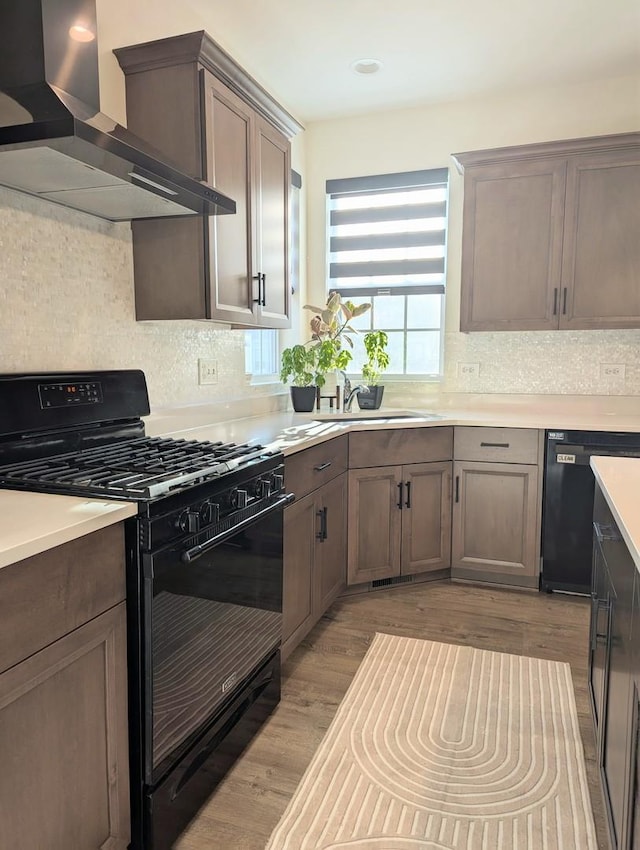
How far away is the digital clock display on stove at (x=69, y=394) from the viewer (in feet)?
5.95

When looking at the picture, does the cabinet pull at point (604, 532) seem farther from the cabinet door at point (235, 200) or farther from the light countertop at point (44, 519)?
the cabinet door at point (235, 200)

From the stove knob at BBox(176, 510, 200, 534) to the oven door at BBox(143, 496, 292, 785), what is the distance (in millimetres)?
28

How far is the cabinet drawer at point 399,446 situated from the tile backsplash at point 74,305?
2.89ft

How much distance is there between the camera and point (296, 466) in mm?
2318

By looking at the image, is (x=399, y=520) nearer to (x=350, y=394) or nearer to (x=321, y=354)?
(x=350, y=394)

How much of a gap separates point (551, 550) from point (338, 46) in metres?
2.79

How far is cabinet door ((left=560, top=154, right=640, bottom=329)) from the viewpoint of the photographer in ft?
10.4

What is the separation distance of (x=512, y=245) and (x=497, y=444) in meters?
1.13

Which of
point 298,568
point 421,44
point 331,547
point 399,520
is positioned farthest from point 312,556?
point 421,44

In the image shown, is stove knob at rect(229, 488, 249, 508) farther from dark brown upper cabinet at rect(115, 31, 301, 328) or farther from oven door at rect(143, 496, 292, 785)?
dark brown upper cabinet at rect(115, 31, 301, 328)

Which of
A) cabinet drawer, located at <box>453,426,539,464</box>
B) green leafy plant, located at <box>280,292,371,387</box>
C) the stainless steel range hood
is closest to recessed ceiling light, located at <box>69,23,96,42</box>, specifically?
the stainless steel range hood

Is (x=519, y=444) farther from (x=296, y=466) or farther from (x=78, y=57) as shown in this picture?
(x=78, y=57)

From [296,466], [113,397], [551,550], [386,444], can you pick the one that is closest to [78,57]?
[113,397]

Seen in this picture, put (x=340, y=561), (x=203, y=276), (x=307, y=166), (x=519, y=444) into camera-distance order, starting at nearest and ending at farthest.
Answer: (x=203, y=276)
(x=340, y=561)
(x=519, y=444)
(x=307, y=166)
